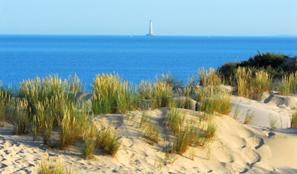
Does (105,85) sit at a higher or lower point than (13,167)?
higher

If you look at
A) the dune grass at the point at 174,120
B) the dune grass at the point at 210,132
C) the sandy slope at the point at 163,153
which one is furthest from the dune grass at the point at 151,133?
the dune grass at the point at 210,132

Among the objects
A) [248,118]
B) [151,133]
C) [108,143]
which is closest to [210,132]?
[151,133]

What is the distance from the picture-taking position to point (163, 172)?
4.76 metres

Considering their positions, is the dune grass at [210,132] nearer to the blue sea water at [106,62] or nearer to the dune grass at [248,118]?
the dune grass at [248,118]

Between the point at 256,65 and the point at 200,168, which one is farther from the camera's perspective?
the point at 256,65

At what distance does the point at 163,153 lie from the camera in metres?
5.35

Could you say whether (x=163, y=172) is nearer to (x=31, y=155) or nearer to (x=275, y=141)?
(x=31, y=155)

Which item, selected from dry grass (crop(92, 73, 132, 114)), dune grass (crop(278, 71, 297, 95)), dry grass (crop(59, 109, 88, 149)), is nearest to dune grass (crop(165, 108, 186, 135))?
dry grass (crop(92, 73, 132, 114))

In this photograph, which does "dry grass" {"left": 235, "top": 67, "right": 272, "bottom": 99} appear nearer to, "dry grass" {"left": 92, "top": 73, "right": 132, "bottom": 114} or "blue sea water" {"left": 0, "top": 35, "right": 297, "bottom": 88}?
"dry grass" {"left": 92, "top": 73, "right": 132, "bottom": 114}

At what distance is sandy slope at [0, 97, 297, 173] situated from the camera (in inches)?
181

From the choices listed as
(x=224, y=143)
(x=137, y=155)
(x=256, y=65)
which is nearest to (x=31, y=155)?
(x=137, y=155)

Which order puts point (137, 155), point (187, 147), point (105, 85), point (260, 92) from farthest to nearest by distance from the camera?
point (260, 92), point (105, 85), point (187, 147), point (137, 155)

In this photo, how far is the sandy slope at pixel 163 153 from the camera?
4.60 m

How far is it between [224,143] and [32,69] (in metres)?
35.4
